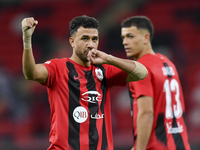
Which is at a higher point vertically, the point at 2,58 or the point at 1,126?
the point at 2,58

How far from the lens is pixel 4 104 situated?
8523 mm

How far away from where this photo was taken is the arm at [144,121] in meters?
3.42

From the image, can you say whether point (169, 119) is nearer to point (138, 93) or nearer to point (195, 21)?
point (138, 93)

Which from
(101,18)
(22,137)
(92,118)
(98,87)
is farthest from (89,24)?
(101,18)

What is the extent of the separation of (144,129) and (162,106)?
37cm

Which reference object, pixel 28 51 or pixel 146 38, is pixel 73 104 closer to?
pixel 28 51

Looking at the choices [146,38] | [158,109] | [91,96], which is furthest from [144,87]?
[146,38]

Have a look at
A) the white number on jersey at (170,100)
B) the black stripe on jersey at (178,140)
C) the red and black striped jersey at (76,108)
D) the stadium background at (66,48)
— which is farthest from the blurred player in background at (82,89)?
the stadium background at (66,48)

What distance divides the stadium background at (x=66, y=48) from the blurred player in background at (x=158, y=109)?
4.10m

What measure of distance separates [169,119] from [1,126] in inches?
237

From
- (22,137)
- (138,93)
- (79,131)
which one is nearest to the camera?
(79,131)

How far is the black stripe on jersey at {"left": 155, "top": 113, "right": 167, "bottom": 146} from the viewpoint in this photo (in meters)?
3.55

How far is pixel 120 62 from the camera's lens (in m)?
2.70

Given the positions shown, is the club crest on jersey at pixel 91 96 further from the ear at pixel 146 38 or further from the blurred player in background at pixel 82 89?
the ear at pixel 146 38
